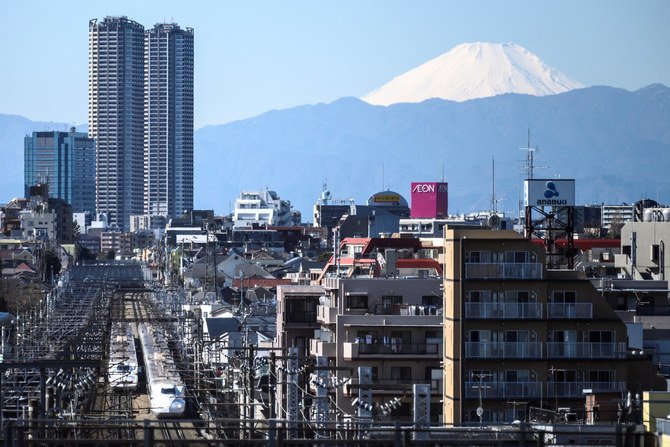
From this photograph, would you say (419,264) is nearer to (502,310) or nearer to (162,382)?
(162,382)

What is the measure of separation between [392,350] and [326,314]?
454 centimetres

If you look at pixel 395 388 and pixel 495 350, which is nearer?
pixel 495 350

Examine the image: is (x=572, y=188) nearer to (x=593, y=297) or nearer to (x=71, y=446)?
(x=593, y=297)

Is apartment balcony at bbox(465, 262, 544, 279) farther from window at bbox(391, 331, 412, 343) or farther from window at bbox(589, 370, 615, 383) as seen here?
window at bbox(391, 331, 412, 343)

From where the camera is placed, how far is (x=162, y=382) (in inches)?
2025

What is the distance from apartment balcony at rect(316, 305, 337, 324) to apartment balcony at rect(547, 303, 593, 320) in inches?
352

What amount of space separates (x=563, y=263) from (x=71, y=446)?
35941 millimetres

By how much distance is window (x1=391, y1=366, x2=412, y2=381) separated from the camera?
35281 mm

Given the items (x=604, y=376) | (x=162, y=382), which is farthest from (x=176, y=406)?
(x=604, y=376)

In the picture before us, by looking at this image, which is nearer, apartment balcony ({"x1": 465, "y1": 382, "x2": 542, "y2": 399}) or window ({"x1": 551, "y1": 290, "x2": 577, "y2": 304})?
apartment balcony ({"x1": 465, "y1": 382, "x2": 542, "y2": 399})

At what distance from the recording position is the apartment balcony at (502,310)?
30250 mm

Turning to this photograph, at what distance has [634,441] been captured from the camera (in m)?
16.6

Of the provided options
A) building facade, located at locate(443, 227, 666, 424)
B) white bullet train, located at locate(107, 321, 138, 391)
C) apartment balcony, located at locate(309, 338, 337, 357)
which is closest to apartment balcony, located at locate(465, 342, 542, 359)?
building facade, located at locate(443, 227, 666, 424)

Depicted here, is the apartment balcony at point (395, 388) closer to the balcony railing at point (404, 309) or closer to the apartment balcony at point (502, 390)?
the balcony railing at point (404, 309)
